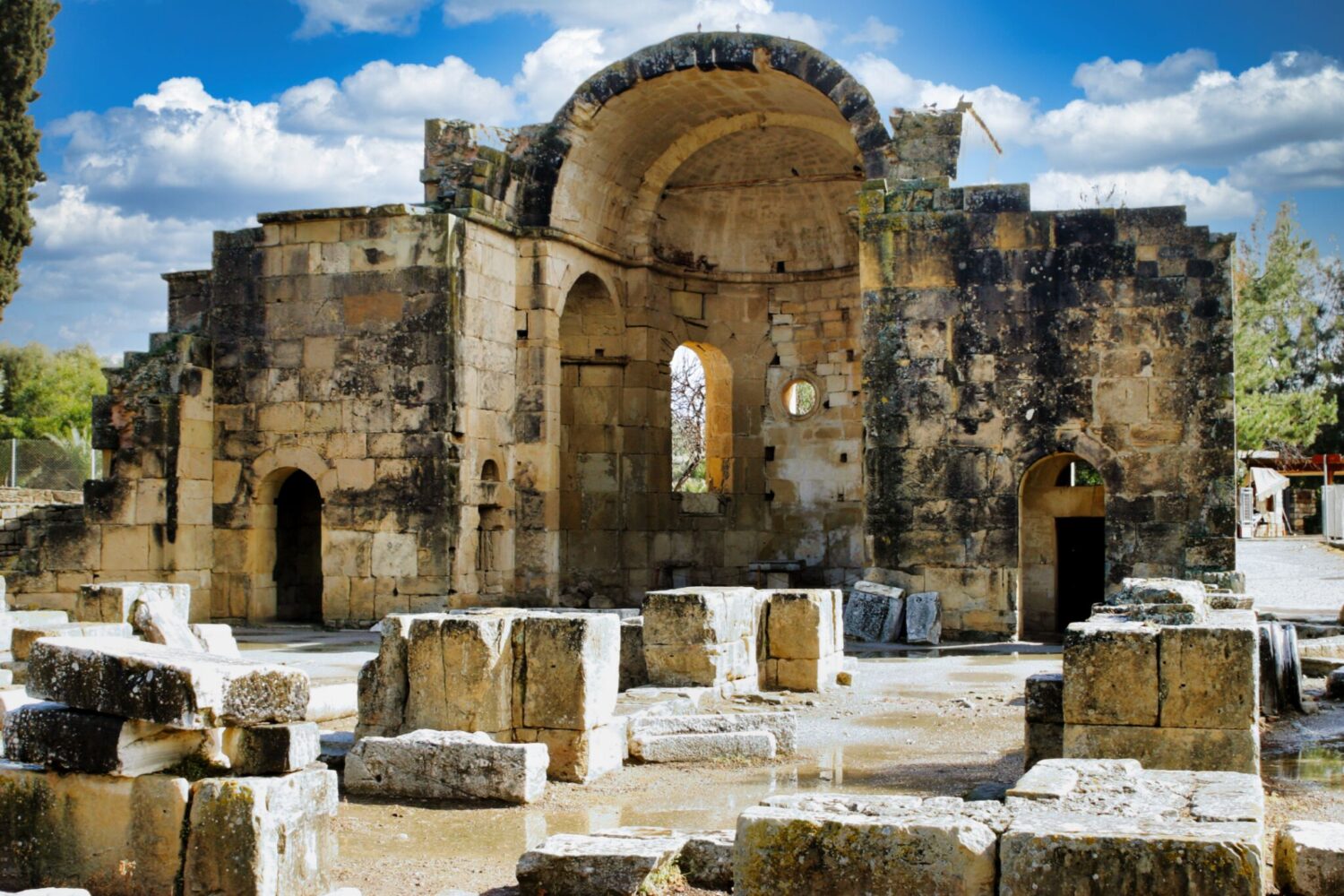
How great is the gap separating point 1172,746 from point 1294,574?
20662 mm

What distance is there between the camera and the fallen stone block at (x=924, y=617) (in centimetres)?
1722

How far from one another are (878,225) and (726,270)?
607 centimetres

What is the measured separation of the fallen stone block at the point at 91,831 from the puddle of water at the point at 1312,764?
5892 mm

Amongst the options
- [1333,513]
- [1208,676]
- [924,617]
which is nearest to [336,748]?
[1208,676]

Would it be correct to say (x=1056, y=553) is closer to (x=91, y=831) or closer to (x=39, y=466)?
(x=91, y=831)

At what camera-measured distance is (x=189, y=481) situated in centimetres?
1920

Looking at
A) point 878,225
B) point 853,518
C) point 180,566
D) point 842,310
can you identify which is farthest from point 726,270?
point 180,566

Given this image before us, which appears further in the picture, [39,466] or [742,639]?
[39,466]

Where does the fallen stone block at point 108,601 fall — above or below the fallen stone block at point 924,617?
above

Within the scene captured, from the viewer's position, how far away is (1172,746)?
753cm

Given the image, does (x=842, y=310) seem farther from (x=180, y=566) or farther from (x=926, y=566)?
(x=180, y=566)

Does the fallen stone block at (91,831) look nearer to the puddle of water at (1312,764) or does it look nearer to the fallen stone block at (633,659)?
the puddle of water at (1312,764)

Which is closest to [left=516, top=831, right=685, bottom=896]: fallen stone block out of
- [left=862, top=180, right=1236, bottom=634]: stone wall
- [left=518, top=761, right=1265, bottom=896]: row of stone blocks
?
[left=518, top=761, right=1265, bottom=896]: row of stone blocks

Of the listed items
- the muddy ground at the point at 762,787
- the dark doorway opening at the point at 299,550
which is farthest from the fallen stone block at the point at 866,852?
the dark doorway opening at the point at 299,550
